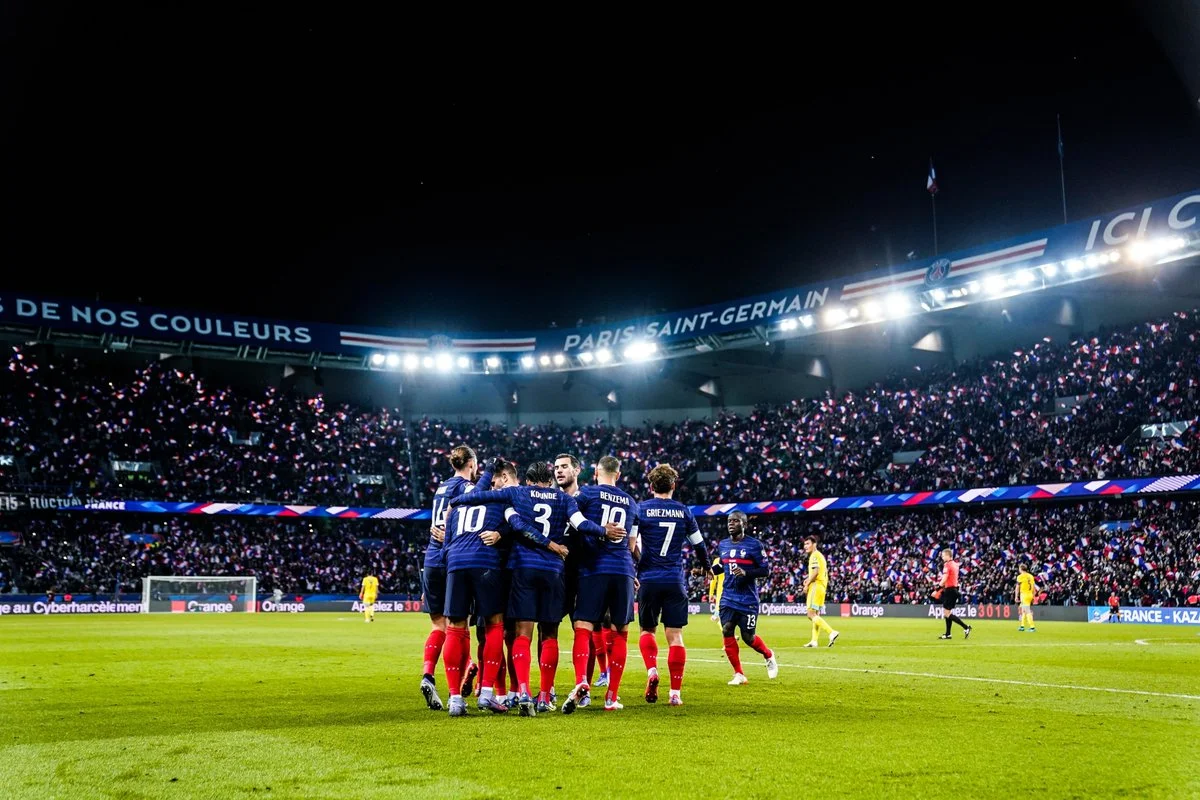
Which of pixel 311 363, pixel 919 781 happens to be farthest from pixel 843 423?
pixel 919 781

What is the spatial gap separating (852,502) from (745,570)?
36287mm

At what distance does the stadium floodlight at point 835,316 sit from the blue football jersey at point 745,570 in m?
37.4

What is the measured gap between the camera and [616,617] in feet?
35.0

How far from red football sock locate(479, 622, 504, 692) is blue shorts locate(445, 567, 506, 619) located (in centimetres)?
15

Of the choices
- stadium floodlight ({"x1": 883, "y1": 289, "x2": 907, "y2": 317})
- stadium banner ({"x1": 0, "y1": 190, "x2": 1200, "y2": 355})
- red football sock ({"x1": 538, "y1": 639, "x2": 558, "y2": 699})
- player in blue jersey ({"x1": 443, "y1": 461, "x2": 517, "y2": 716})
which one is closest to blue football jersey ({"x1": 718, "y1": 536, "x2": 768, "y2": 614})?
red football sock ({"x1": 538, "y1": 639, "x2": 558, "y2": 699})

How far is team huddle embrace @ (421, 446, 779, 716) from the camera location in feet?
32.8

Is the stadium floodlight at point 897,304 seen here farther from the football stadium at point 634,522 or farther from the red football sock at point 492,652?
the red football sock at point 492,652

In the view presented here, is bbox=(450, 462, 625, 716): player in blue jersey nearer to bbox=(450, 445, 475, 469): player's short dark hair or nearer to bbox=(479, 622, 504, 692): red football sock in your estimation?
bbox=(479, 622, 504, 692): red football sock

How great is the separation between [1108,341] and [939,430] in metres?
8.21

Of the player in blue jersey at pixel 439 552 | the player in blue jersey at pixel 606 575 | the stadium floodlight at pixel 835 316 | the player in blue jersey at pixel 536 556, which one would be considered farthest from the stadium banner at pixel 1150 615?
the player in blue jersey at pixel 439 552

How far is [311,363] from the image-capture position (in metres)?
60.6

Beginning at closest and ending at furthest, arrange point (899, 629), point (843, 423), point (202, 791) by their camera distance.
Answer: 1. point (202, 791)
2. point (899, 629)
3. point (843, 423)

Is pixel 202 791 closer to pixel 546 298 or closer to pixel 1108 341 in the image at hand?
pixel 1108 341

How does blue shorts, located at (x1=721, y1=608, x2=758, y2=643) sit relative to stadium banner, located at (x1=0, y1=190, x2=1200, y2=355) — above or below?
below
